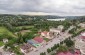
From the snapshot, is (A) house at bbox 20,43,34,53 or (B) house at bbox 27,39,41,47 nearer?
(A) house at bbox 20,43,34,53

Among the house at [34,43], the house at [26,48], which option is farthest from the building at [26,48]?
the house at [34,43]

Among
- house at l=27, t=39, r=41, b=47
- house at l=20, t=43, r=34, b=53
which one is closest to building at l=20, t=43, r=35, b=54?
house at l=20, t=43, r=34, b=53

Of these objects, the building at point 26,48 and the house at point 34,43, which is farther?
the house at point 34,43

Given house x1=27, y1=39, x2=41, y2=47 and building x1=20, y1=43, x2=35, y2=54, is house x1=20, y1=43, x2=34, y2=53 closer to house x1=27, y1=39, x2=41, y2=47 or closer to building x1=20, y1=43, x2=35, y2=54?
building x1=20, y1=43, x2=35, y2=54

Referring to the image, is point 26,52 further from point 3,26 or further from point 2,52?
point 3,26

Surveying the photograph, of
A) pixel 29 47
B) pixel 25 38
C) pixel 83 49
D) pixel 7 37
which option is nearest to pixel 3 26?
pixel 7 37

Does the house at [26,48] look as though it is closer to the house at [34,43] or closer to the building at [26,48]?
the building at [26,48]

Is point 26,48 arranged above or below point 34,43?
below

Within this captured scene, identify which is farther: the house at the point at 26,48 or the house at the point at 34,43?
the house at the point at 34,43

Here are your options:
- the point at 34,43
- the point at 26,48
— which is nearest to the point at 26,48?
the point at 26,48

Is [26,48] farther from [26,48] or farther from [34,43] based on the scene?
[34,43]

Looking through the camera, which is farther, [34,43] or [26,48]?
[34,43]
